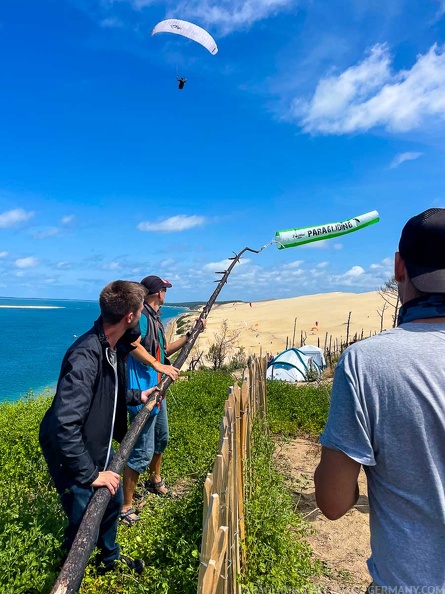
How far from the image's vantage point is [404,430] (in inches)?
53.5

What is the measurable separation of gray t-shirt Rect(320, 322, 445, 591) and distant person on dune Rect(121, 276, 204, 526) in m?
2.72

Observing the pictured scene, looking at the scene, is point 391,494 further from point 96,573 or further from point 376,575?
point 96,573

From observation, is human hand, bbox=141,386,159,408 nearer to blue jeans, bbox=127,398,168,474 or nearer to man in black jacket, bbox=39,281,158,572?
blue jeans, bbox=127,398,168,474

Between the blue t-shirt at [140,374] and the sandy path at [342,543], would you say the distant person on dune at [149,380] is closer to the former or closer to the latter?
the blue t-shirt at [140,374]

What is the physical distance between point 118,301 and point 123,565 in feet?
6.76

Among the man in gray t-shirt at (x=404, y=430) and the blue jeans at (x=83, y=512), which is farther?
the blue jeans at (x=83, y=512)

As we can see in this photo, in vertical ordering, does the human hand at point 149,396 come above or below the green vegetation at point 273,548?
above

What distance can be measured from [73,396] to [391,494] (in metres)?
1.93

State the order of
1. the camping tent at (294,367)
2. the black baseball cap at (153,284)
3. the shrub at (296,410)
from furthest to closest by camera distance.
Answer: the camping tent at (294,367)
the shrub at (296,410)
the black baseball cap at (153,284)

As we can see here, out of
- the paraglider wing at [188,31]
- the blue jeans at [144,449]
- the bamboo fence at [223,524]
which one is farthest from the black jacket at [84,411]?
the paraglider wing at [188,31]

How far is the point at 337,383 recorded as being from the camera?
55.7 inches

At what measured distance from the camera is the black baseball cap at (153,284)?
4870mm

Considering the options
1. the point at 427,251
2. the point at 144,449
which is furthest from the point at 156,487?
the point at 427,251

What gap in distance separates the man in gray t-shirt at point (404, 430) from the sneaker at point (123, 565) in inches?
99.1
